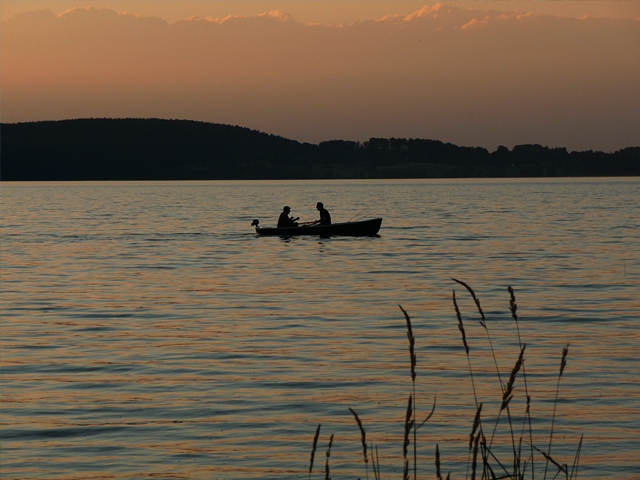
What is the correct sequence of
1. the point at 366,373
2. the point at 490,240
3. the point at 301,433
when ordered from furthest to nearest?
the point at 490,240 → the point at 366,373 → the point at 301,433

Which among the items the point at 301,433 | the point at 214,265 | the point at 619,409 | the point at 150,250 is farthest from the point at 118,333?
the point at 150,250

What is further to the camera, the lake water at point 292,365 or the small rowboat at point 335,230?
the small rowboat at point 335,230

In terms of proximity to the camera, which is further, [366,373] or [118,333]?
[118,333]

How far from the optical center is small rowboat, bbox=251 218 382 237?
39500mm

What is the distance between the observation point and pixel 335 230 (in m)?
40.6

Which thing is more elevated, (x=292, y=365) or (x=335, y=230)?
(x=292, y=365)

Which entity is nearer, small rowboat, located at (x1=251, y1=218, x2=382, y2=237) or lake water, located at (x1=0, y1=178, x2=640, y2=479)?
lake water, located at (x1=0, y1=178, x2=640, y2=479)

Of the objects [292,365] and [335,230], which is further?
[335,230]

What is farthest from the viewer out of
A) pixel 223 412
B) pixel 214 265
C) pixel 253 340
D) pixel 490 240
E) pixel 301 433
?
pixel 490 240

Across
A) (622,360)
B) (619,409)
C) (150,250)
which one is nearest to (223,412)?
(619,409)

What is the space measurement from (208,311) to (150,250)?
1972 centimetres

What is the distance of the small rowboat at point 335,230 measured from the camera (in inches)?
1555

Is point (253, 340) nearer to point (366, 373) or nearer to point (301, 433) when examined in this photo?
point (366, 373)

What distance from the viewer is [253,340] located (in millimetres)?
15648
